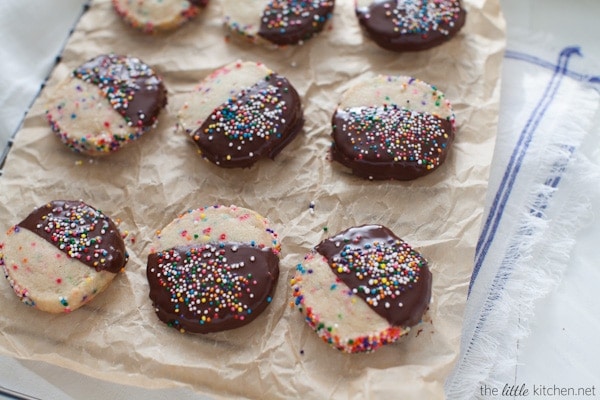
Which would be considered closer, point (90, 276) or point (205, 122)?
point (90, 276)

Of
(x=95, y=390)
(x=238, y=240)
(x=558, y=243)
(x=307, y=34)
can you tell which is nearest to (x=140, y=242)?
(x=238, y=240)

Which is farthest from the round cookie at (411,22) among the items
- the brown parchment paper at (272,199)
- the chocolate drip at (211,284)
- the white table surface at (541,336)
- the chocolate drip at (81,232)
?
Result: the chocolate drip at (81,232)

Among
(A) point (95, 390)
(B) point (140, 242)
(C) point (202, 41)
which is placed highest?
(C) point (202, 41)

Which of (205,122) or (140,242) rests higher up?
(205,122)

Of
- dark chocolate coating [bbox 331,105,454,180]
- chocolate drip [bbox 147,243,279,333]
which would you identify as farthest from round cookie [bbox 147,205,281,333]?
dark chocolate coating [bbox 331,105,454,180]

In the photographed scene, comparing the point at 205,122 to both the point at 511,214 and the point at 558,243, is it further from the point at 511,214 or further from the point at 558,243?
the point at 558,243

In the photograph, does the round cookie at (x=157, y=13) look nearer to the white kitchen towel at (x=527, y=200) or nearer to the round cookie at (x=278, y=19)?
the round cookie at (x=278, y=19)
